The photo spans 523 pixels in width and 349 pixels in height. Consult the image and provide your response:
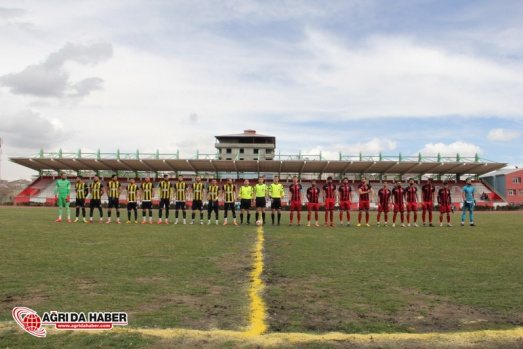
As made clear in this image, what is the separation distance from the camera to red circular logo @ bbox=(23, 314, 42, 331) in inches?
152

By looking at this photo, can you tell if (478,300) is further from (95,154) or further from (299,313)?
(95,154)

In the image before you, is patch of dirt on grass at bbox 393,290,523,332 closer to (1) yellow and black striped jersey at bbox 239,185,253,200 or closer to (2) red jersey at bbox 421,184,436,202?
(1) yellow and black striped jersey at bbox 239,185,253,200

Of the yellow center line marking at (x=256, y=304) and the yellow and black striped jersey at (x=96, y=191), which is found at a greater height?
the yellow and black striped jersey at (x=96, y=191)

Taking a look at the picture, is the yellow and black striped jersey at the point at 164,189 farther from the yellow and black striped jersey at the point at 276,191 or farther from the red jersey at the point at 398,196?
the red jersey at the point at 398,196

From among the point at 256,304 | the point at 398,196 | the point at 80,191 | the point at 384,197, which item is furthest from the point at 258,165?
the point at 256,304

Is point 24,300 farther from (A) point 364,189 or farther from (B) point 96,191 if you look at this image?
(A) point 364,189

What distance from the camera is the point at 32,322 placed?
156 inches

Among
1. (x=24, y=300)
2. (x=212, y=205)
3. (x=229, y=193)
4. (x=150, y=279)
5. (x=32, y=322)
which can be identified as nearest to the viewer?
(x=32, y=322)

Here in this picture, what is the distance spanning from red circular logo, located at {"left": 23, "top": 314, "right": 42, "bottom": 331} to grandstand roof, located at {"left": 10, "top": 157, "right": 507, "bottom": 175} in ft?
125

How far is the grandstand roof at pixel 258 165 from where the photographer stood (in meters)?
42.4

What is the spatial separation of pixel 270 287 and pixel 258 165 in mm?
38405

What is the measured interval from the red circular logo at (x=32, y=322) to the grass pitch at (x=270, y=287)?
12 cm

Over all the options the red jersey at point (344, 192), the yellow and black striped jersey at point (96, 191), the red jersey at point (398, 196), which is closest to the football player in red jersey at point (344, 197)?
the red jersey at point (344, 192)

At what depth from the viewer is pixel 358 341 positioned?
3648mm
